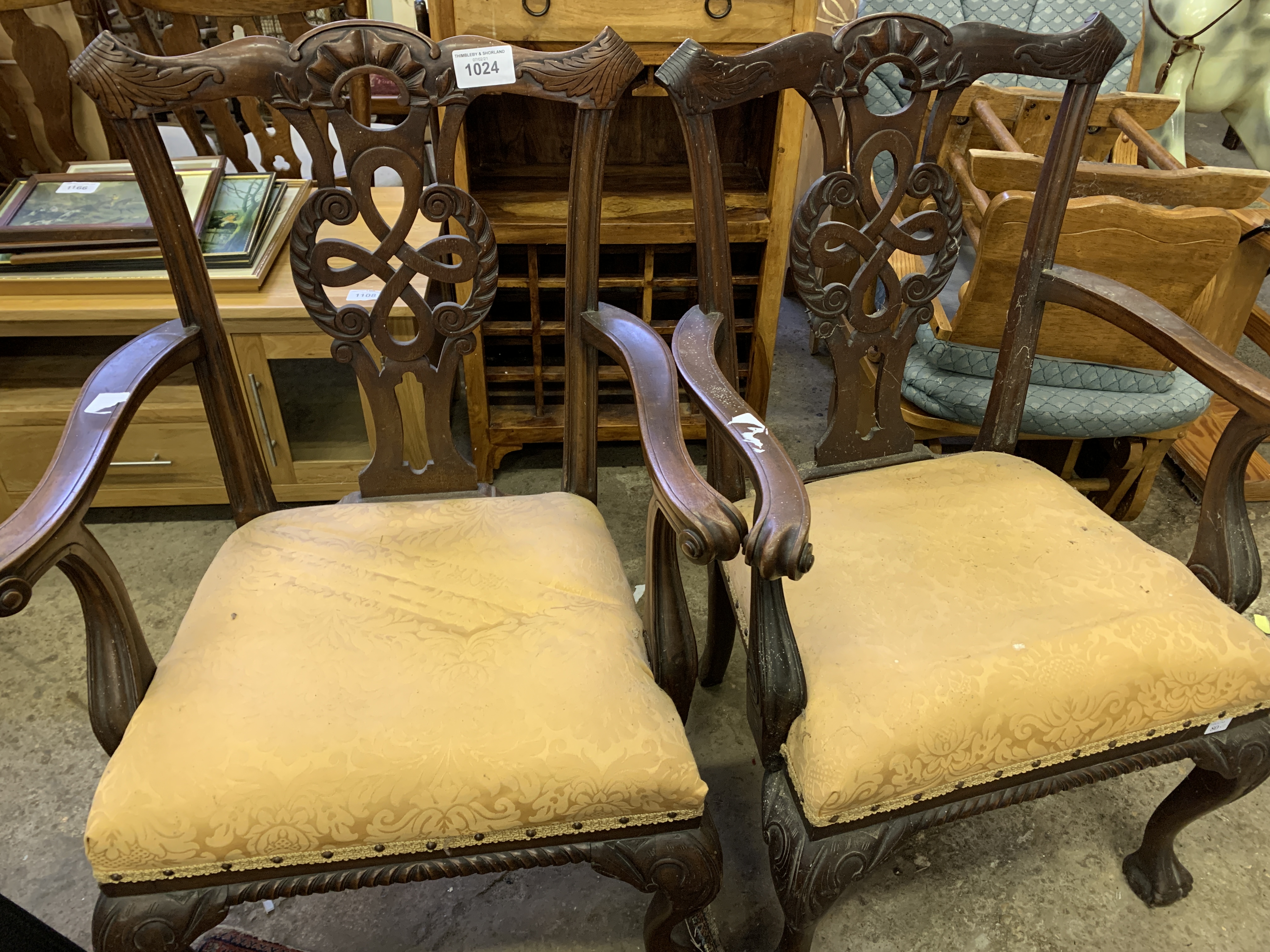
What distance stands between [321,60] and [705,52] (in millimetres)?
458

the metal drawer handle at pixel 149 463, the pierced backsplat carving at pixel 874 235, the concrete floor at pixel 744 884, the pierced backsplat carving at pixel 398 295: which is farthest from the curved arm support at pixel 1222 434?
the metal drawer handle at pixel 149 463

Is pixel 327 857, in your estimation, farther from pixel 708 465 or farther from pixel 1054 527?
pixel 1054 527

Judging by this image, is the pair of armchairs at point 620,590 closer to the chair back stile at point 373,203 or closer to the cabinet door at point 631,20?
the chair back stile at point 373,203

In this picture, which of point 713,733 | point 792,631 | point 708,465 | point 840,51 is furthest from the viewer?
point 713,733

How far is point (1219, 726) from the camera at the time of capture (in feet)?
3.43

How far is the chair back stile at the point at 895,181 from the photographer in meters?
1.06

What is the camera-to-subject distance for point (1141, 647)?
991 millimetres

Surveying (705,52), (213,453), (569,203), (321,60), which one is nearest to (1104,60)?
(705,52)

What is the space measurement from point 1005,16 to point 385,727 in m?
2.27

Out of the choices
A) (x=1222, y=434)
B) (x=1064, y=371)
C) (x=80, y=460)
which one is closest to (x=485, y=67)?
(x=80, y=460)

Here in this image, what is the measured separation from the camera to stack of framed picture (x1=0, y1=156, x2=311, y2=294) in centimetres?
165

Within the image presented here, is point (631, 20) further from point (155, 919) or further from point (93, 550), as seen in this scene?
point (155, 919)

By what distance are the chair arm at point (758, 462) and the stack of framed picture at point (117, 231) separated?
1066mm

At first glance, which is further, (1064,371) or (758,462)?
(1064,371)
